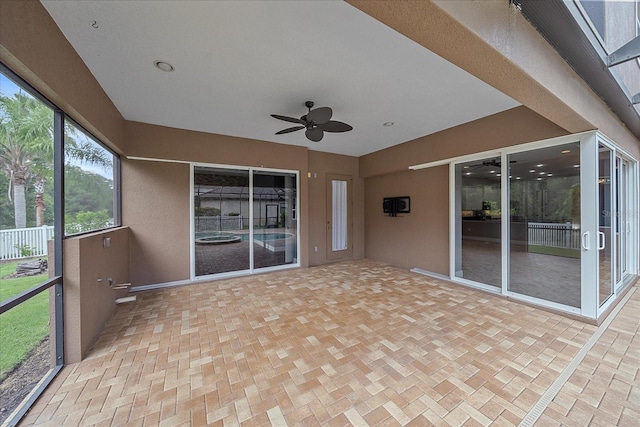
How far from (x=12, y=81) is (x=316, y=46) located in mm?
2208

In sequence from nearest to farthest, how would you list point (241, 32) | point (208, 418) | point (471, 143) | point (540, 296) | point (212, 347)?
point (208, 418) → point (241, 32) → point (212, 347) → point (540, 296) → point (471, 143)

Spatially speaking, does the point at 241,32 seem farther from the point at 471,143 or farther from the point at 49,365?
the point at 471,143

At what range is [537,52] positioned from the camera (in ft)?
5.68

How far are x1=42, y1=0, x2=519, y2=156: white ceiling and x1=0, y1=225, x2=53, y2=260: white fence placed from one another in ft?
5.36

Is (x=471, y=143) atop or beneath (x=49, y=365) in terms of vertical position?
atop

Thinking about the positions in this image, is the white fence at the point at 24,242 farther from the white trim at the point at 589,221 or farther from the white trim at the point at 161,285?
the white trim at the point at 589,221

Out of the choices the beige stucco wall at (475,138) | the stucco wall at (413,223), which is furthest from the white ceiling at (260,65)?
the stucco wall at (413,223)

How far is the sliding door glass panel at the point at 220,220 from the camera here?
14.9ft

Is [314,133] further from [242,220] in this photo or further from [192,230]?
[192,230]

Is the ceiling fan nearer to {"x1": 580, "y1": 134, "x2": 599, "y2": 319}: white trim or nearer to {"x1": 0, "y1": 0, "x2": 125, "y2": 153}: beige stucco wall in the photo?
{"x1": 0, "y1": 0, "x2": 125, "y2": 153}: beige stucco wall

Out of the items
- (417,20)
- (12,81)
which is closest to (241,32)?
(417,20)

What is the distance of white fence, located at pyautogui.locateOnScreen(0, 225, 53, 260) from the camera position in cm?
157

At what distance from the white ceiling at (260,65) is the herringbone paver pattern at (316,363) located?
2844 millimetres

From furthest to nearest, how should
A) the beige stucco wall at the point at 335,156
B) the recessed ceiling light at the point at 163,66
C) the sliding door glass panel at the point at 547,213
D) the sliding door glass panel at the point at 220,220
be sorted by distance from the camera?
the sliding door glass panel at the point at 220,220 → the sliding door glass panel at the point at 547,213 → the recessed ceiling light at the point at 163,66 → the beige stucco wall at the point at 335,156
